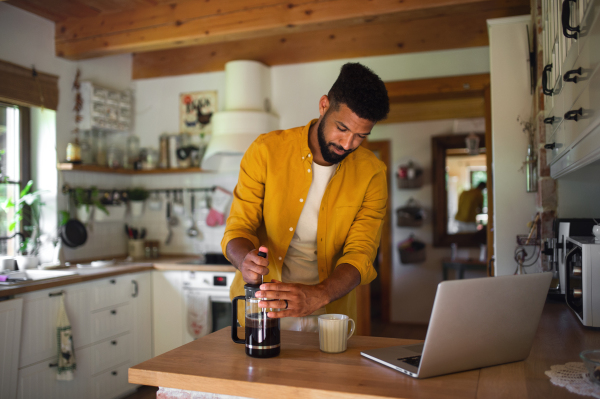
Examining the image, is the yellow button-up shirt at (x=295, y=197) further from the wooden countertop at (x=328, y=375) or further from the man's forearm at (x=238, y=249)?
the wooden countertop at (x=328, y=375)

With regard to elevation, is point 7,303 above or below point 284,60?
below

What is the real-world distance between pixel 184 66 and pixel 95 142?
1.00 meters

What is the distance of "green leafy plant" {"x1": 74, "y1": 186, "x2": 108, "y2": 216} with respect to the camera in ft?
12.0

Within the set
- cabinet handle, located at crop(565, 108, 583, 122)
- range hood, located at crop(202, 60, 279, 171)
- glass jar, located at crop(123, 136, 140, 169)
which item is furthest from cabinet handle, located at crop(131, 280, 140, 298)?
cabinet handle, located at crop(565, 108, 583, 122)

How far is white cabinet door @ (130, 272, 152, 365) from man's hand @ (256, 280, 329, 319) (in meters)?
2.33

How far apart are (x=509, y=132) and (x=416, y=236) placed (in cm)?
280

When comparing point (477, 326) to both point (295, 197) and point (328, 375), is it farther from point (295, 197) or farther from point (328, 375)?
point (295, 197)

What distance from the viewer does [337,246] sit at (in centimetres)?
182

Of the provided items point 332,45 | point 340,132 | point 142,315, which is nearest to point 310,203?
point 340,132

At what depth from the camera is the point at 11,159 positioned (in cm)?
340

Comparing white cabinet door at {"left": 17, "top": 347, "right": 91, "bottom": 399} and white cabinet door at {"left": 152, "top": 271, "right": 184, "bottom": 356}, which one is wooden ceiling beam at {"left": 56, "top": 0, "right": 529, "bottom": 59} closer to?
white cabinet door at {"left": 152, "top": 271, "right": 184, "bottom": 356}

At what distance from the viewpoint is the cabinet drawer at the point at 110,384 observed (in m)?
3.03

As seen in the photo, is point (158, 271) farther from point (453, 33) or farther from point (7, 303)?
point (453, 33)

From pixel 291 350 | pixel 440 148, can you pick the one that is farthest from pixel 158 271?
pixel 440 148
